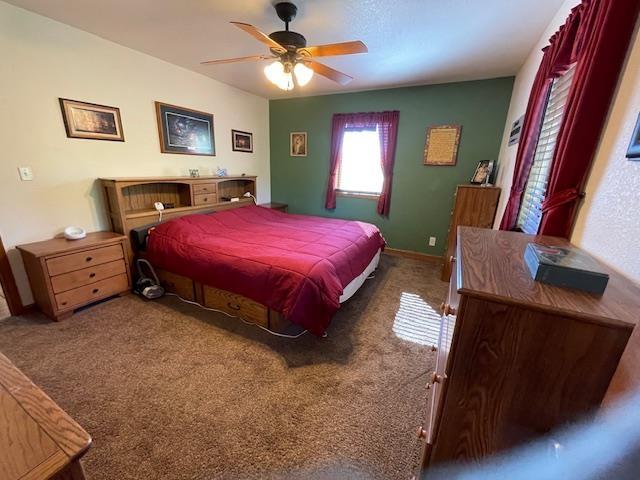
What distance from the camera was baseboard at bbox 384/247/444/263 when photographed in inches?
152

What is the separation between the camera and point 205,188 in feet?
11.2

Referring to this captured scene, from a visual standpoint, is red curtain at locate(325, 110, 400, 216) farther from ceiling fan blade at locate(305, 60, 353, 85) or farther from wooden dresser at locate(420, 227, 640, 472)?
wooden dresser at locate(420, 227, 640, 472)

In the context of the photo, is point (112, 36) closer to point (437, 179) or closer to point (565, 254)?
point (565, 254)

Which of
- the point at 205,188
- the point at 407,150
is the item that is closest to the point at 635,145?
the point at 407,150

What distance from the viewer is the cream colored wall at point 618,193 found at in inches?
31.9

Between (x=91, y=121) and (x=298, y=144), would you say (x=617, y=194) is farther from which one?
(x=298, y=144)

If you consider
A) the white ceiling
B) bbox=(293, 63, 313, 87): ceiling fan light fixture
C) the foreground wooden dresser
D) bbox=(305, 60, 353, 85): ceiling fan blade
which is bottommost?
the foreground wooden dresser

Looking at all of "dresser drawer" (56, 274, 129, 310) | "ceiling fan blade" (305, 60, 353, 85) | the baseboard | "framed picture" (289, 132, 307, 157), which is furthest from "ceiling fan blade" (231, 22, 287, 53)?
the baseboard

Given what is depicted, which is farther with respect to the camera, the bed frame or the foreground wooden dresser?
the bed frame

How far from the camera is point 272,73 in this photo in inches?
80.7

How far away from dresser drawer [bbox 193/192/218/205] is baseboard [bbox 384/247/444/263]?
108 inches

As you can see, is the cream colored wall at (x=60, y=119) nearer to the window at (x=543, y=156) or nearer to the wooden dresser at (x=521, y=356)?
the wooden dresser at (x=521, y=356)

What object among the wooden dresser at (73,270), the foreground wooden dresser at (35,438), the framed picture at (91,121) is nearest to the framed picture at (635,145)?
the foreground wooden dresser at (35,438)

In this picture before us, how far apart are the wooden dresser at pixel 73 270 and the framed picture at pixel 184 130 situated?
131cm
